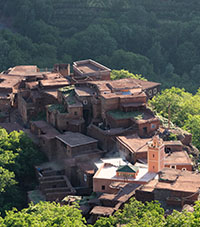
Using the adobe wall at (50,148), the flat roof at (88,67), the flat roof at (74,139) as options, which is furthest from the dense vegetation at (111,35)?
the flat roof at (74,139)

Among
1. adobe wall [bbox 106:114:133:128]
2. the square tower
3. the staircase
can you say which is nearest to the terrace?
adobe wall [bbox 106:114:133:128]

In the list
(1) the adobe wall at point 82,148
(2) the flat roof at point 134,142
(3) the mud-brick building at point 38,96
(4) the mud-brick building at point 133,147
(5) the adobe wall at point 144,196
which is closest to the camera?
(5) the adobe wall at point 144,196

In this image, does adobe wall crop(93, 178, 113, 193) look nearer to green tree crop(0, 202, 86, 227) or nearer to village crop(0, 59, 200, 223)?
village crop(0, 59, 200, 223)

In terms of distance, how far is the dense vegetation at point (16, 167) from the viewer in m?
81.4

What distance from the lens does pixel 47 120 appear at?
9262cm

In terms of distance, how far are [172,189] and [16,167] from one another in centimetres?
2360

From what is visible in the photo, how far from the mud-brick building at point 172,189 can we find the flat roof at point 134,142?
737 cm

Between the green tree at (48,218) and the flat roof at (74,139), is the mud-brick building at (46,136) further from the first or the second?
the green tree at (48,218)

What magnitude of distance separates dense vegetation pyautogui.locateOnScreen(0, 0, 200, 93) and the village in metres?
42.4

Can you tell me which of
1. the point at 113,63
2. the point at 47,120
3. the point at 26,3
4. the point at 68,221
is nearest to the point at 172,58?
the point at 113,63

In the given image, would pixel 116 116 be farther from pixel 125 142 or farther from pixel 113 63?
pixel 113 63

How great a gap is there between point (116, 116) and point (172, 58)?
235 ft

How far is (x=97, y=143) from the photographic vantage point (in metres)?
85.4

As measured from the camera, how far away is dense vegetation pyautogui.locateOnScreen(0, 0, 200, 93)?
142750 mm
